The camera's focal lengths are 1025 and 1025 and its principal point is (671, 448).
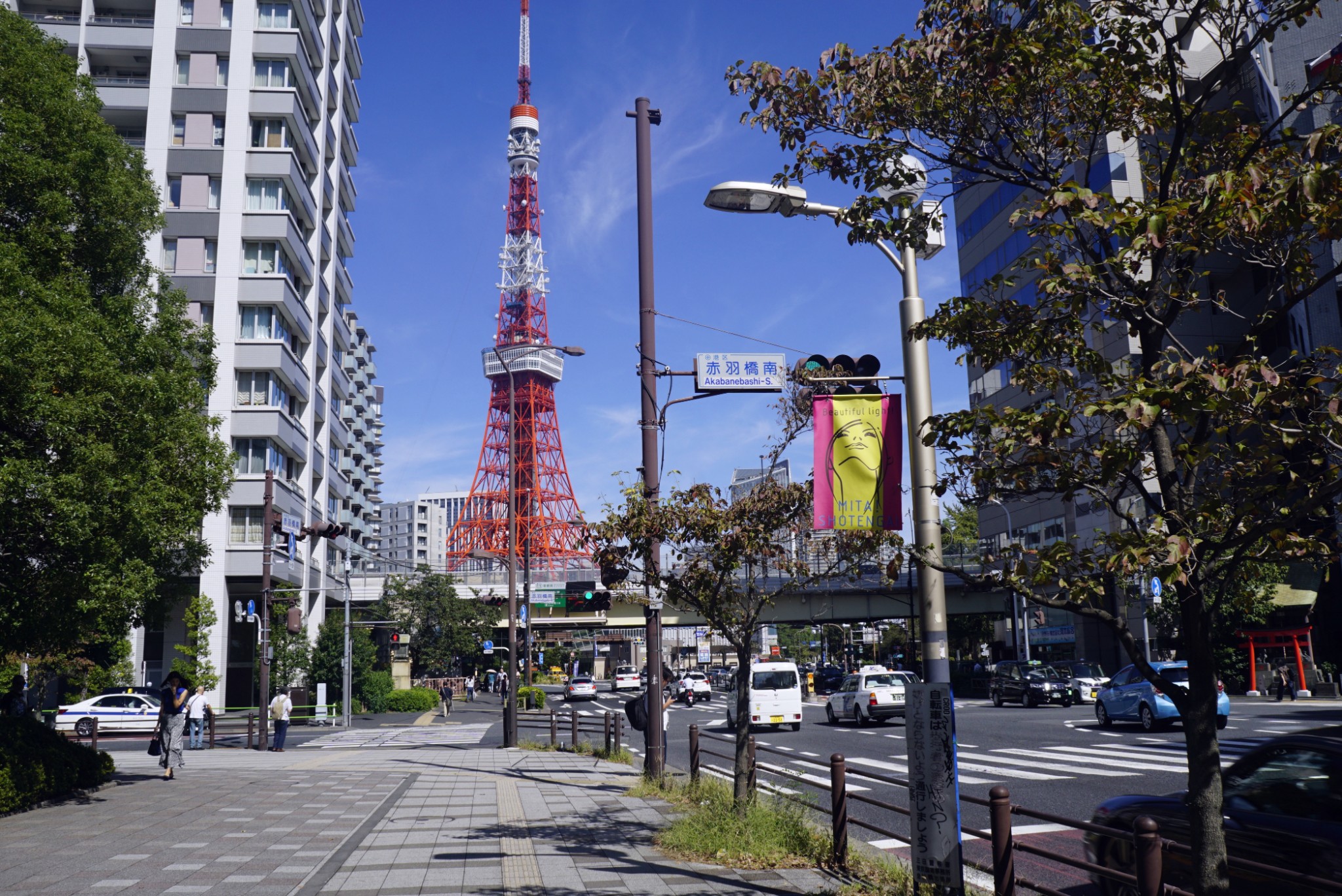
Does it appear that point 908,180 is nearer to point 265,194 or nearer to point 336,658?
point 336,658

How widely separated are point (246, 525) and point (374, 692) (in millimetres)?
10481

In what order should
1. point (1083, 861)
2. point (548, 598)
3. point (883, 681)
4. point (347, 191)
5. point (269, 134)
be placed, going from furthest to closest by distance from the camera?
point (347, 191) < point (269, 134) < point (548, 598) < point (883, 681) < point (1083, 861)

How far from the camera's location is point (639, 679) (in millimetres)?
64812

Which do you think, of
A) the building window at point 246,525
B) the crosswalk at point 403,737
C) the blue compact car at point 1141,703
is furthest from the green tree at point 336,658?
the blue compact car at point 1141,703

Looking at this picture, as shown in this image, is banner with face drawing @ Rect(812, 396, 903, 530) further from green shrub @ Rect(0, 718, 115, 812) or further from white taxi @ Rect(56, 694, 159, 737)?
white taxi @ Rect(56, 694, 159, 737)

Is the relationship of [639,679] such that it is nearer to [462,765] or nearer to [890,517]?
[462,765]

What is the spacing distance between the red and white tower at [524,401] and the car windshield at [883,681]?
62007 millimetres

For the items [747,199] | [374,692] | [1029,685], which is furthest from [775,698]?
[374,692]

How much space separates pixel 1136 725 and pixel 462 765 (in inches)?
650

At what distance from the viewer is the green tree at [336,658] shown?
44469 millimetres

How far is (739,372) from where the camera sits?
1314 centimetres

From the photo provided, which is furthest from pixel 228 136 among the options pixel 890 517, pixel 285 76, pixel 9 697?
pixel 890 517

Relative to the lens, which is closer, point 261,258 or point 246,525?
point 246,525

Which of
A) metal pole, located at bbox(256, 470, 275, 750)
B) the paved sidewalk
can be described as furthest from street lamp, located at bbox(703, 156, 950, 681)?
metal pole, located at bbox(256, 470, 275, 750)
